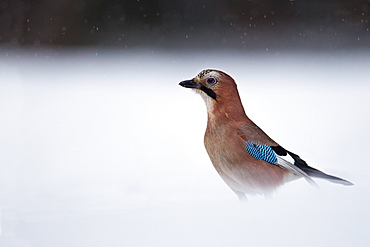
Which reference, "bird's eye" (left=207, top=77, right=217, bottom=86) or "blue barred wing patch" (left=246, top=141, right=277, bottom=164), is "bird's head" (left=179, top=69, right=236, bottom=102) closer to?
"bird's eye" (left=207, top=77, right=217, bottom=86)

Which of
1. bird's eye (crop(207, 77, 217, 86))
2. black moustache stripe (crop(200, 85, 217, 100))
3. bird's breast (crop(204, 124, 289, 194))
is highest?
bird's eye (crop(207, 77, 217, 86))

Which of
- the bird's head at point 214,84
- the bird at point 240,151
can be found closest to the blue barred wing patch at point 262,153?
the bird at point 240,151

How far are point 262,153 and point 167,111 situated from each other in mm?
1387

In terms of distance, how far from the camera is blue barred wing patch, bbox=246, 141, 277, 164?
1.08m

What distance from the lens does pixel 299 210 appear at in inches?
39.4

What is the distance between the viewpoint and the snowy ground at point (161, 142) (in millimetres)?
975

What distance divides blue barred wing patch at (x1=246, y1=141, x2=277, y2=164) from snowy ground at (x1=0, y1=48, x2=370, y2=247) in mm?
79

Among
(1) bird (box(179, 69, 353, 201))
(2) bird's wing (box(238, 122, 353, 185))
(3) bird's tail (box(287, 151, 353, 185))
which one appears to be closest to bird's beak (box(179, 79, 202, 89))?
(1) bird (box(179, 69, 353, 201))

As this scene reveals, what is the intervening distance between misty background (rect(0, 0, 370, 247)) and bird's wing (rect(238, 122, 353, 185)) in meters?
0.04

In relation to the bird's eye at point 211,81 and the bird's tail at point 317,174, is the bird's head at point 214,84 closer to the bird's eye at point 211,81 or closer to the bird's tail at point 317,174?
the bird's eye at point 211,81

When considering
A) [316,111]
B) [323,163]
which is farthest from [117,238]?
[316,111]

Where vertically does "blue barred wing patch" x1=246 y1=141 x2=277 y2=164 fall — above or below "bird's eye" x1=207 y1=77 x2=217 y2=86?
below

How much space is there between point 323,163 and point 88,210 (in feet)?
2.49

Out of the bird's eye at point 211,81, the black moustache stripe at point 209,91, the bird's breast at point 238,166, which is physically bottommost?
the bird's breast at point 238,166
